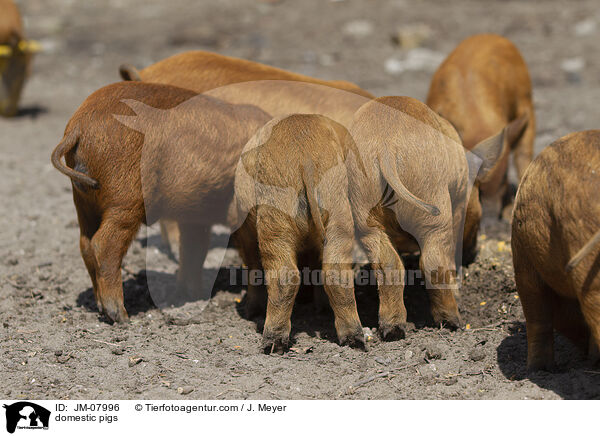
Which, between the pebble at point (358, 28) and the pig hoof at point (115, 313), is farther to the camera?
the pebble at point (358, 28)

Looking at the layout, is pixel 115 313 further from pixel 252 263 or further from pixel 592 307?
pixel 592 307

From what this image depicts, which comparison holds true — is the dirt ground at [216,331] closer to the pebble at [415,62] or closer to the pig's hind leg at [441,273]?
the pig's hind leg at [441,273]

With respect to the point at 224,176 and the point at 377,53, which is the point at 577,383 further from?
the point at 377,53

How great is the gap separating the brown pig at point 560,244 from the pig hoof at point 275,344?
1.37 m

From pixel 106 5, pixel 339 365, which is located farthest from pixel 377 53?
pixel 339 365

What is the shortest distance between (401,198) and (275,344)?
1119 millimetres

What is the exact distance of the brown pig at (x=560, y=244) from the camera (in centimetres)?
309

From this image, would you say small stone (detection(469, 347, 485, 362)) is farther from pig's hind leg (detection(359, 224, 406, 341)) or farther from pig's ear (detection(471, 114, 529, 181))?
pig's ear (detection(471, 114, 529, 181))

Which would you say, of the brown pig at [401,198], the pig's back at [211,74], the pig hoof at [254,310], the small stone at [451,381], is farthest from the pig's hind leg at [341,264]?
the pig's back at [211,74]

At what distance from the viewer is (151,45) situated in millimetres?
13703

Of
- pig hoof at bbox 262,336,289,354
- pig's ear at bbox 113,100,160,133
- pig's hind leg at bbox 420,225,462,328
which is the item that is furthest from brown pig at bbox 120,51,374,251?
pig hoof at bbox 262,336,289,354

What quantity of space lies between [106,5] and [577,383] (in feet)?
51.9

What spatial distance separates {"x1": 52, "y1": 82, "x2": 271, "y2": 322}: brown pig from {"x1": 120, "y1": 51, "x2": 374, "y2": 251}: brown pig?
0.40 m
